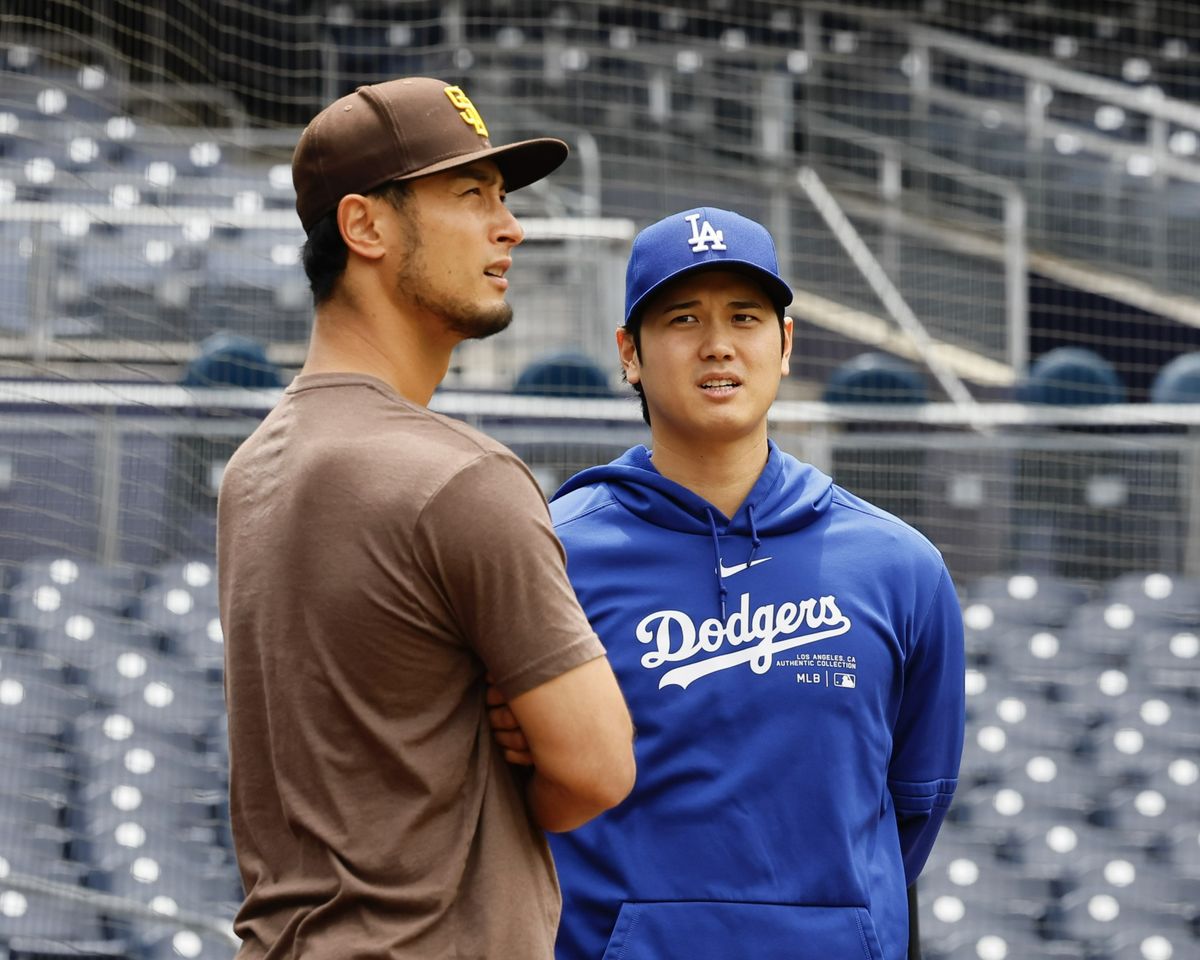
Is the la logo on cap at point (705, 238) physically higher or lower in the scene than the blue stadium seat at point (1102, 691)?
higher

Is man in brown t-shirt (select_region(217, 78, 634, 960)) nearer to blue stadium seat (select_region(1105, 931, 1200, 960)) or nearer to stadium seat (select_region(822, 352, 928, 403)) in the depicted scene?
blue stadium seat (select_region(1105, 931, 1200, 960))

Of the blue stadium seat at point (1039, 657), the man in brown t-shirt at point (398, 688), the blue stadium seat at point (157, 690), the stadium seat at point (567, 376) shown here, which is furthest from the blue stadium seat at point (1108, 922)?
the man in brown t-shirt at point (398, 688)

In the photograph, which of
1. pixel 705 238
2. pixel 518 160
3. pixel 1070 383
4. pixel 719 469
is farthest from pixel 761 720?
pixel 1070 383

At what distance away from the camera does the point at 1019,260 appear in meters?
6.05

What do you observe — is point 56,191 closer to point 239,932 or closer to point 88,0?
point 88,0

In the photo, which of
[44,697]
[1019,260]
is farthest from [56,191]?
[1019,260]

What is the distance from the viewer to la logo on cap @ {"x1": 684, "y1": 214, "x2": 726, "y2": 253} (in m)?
1.61

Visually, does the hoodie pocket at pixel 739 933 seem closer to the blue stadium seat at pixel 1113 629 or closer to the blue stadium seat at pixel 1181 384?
the blue stadium seat at pixel 1113 629

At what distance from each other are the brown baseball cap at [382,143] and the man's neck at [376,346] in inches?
3.6

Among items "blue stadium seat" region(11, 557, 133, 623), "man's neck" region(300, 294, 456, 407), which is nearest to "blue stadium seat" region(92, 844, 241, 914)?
"blue stadium seat" region(11, 557, 133, 623)

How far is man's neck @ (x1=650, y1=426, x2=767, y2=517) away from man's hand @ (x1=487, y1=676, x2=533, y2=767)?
0.54 meters

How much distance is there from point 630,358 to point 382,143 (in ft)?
1.70

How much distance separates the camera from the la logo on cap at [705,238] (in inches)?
63.5

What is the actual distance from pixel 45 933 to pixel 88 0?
3.57 meters
